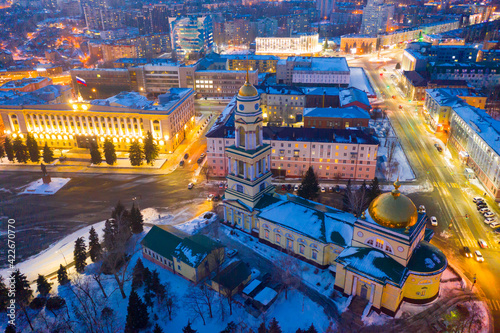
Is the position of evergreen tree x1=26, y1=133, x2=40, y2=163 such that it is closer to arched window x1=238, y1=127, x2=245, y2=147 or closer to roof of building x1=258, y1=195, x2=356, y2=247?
arched window x1=238, y1=127, x2=245, y2=147

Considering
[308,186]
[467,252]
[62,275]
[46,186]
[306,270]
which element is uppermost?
[308,186]

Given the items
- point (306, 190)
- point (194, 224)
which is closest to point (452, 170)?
point (306, 190)

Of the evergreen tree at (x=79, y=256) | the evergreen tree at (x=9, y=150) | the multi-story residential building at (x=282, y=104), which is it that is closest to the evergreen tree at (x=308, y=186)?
the evergreen tree at (x=79, y=256)

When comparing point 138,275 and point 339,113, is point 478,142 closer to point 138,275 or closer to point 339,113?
point 339,113

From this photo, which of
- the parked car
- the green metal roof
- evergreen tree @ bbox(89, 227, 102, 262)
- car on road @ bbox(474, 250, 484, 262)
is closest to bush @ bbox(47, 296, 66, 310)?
evergreen tree @ bbox(89, 227, 102, 262)

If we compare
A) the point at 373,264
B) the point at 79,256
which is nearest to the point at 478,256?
the point at 373,264

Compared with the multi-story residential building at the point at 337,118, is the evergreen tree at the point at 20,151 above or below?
below

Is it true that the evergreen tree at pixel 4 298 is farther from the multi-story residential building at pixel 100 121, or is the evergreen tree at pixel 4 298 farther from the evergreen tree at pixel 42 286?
the multi-story residential building at pixel 100 121
